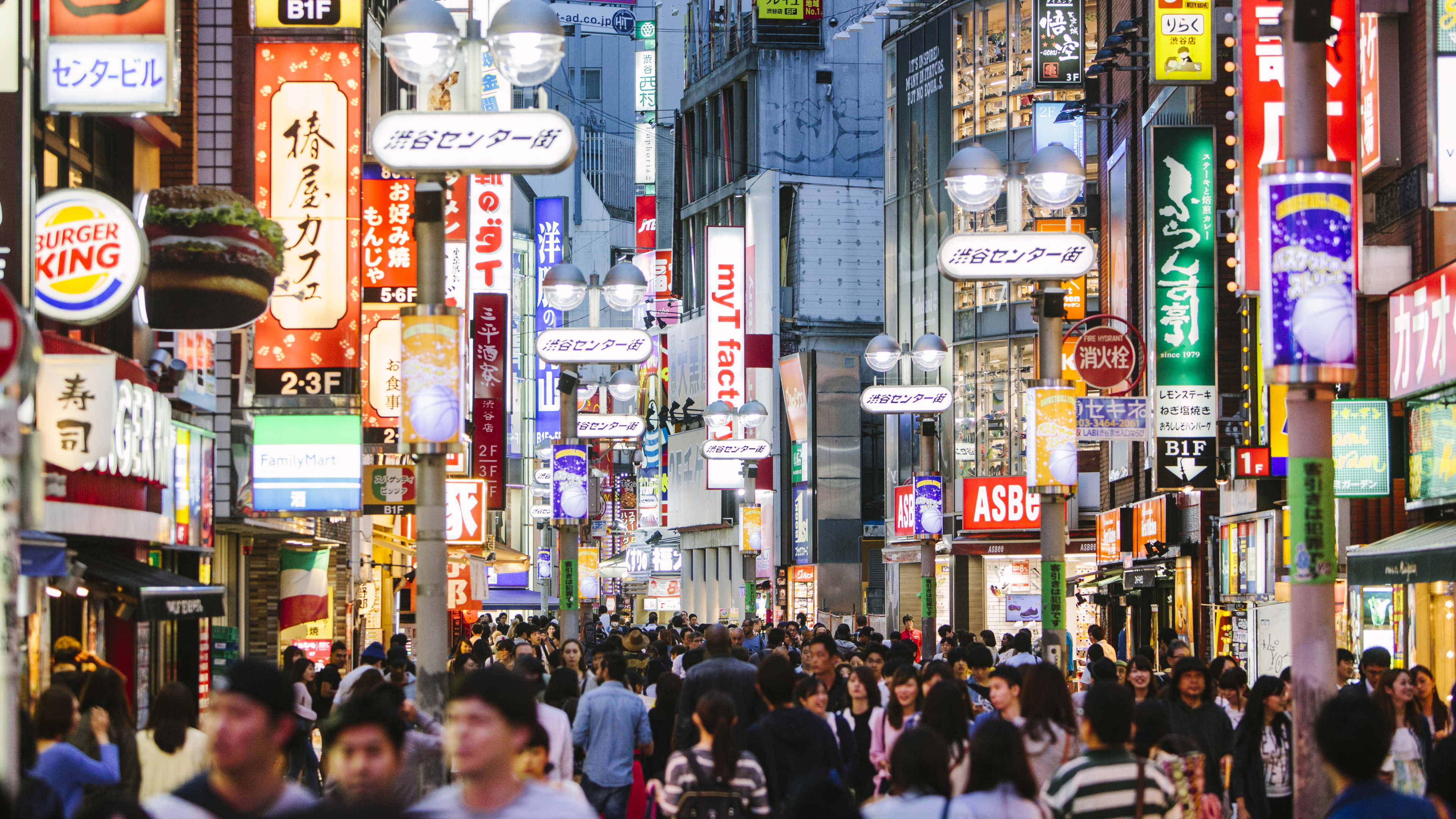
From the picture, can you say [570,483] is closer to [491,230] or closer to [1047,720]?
[1047,720]

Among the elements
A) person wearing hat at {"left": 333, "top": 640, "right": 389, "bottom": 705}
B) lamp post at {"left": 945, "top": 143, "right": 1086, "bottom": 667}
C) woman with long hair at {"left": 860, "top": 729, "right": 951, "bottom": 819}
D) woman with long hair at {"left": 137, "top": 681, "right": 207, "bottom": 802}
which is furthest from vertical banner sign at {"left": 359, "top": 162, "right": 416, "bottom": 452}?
woman with long hair at {"left": 860, "top": 729, "right": 951, "bottom": 819}

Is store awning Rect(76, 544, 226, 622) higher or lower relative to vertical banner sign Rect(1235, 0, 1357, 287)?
lower

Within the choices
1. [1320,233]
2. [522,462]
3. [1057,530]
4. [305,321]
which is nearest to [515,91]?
[522,462]

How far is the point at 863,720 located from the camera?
1227 centimetres

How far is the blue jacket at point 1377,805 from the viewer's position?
245 inches

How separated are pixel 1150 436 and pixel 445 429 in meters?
17.1

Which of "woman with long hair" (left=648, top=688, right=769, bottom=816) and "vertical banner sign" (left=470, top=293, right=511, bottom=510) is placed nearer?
"woman with long hair" (left=648, top=688, right=769, bottom=816)

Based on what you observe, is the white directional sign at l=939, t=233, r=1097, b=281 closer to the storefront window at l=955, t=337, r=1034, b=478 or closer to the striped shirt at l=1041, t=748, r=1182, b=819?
the striped shirt at l=1041, t=748, r=1182, b=819

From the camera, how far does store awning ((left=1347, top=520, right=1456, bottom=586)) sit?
52.3 ft

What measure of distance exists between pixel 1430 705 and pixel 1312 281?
4930mm

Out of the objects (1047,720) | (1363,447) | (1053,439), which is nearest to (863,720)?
(1047,720)

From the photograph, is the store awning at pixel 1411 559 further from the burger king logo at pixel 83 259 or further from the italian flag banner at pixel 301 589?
the italian flag banner at pixel 301 589

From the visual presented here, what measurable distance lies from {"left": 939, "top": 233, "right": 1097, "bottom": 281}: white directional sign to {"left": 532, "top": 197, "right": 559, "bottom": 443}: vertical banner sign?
58645 mm

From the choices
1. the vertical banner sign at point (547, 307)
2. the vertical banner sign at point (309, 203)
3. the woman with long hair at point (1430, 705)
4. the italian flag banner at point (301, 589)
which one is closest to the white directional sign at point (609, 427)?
the italian flag banner at point (301, 589)
